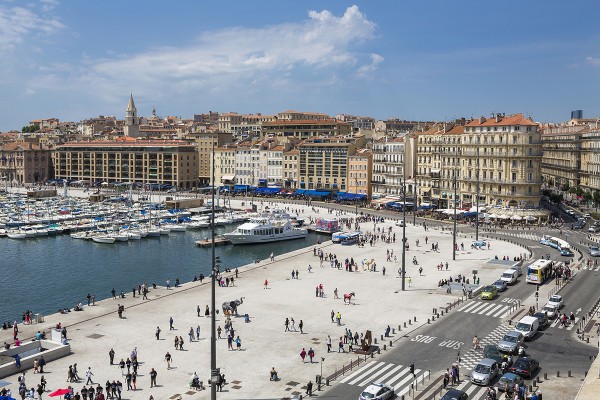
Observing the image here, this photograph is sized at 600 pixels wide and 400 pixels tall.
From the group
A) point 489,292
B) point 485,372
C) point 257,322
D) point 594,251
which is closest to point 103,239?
point 257,322

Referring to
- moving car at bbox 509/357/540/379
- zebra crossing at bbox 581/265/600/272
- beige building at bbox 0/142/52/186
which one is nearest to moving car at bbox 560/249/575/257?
zebra crossing at bbox 581/265/600/272

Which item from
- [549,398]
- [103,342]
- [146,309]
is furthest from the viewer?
[146,309]

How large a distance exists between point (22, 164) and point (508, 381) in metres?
184

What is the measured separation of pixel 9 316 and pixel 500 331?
38.4 meters

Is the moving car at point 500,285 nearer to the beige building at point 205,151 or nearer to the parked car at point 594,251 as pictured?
the parked car at point 594,251

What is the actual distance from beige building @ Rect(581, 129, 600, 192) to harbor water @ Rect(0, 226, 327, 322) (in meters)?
57.9

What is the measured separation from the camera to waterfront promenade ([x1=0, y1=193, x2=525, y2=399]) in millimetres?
33094

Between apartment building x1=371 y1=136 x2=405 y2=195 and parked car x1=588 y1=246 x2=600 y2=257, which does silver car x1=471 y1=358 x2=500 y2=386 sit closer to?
parked car x1=588 y1=246 x2=600 y2=257

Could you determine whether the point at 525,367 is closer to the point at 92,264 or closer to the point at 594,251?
the point at 594,251

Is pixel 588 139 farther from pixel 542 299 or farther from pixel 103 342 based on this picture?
pixel 103 342

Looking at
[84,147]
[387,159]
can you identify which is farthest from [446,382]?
[84,147]

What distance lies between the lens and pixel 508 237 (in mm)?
83438

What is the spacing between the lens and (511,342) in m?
36.7

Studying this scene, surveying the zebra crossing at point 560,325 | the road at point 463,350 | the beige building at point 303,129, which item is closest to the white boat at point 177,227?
the beige building at point 303,129
